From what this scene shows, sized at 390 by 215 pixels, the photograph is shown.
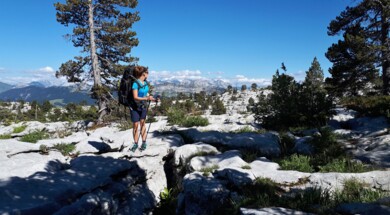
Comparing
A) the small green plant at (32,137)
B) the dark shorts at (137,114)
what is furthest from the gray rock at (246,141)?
the small green plant at (32,137)

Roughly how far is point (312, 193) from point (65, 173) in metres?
5.82

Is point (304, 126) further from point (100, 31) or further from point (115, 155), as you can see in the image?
point (100, 31)

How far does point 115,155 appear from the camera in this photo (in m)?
9.17

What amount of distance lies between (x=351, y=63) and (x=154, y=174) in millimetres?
16036

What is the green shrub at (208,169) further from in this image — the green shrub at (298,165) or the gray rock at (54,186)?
the gray rock at (54,186)

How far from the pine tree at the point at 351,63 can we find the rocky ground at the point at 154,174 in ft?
24.2

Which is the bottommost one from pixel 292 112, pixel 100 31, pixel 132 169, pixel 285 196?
pixel 132 169

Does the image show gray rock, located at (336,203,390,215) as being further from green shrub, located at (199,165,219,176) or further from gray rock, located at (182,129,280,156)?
gray rock, located at (182,129,280,156)

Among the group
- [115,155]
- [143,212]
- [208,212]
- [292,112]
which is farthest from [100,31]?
[208,212]

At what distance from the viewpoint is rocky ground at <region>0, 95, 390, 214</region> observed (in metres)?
5.60

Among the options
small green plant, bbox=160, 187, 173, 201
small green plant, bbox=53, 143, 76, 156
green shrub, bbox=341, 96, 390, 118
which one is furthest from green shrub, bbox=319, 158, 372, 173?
small green plant, bbox=53, 143, 76, 156

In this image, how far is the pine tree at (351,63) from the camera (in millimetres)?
16953

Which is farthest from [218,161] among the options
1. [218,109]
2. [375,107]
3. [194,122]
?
[218,109]

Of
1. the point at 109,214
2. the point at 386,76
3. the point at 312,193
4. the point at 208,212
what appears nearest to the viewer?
the point at 312,193
